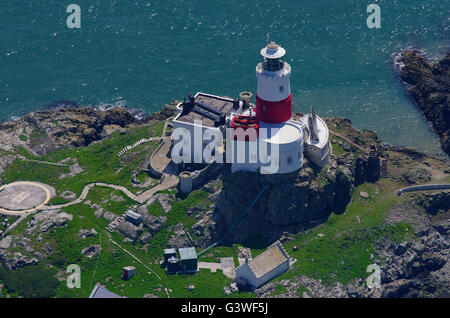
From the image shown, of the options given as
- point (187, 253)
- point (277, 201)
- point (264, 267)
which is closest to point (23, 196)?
point (187, 253)

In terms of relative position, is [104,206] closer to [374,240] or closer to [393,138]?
[374,240]

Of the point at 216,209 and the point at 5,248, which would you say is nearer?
the point at 5,248

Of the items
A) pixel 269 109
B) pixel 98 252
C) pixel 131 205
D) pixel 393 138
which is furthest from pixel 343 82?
pixel 98 252

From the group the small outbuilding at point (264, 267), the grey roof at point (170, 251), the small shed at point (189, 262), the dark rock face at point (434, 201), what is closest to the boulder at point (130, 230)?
the grey roof at point (170, 251)

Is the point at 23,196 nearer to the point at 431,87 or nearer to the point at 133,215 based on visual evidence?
the point at 133,215

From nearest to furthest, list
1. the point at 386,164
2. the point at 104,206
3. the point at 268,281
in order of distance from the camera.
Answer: the point at 268,281
the point at 104,206
the point at 386,164

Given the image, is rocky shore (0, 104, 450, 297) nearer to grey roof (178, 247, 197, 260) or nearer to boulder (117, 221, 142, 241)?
boulder (117, 221, 142, 241)

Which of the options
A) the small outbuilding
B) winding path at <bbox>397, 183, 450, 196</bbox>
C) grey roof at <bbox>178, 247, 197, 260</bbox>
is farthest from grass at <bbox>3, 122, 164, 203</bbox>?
winding path at <bbox>397, 183, 450, 196</bbox>
